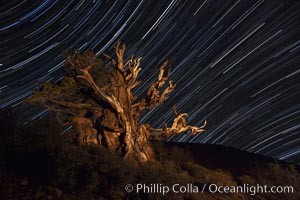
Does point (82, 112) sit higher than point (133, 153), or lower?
Result: higher

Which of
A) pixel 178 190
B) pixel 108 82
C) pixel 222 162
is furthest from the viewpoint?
pixel 222 162

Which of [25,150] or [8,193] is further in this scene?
[25,150]

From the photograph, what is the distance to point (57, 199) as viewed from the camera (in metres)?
6.72

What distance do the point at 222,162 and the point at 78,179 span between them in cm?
1353

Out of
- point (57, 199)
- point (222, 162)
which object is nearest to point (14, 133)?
point (57, 199)

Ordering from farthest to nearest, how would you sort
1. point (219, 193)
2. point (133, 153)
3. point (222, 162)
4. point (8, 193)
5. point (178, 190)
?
point (222, 162), point (133, 153), point (219, 193), point (178, 190), point (8, 193)

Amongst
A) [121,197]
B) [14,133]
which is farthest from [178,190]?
[14,133]

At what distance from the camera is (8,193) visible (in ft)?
22.0

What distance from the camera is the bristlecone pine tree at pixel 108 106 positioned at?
12188 mm

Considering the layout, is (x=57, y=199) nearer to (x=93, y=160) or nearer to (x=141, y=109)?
(x=93, y=160)

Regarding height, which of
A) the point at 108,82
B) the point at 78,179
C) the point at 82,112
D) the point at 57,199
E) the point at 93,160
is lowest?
the point at 57,199

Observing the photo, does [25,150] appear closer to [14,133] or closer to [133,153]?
[14,133]

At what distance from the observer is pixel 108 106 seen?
12859mm

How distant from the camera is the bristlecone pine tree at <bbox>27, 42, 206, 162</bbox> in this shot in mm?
12188
